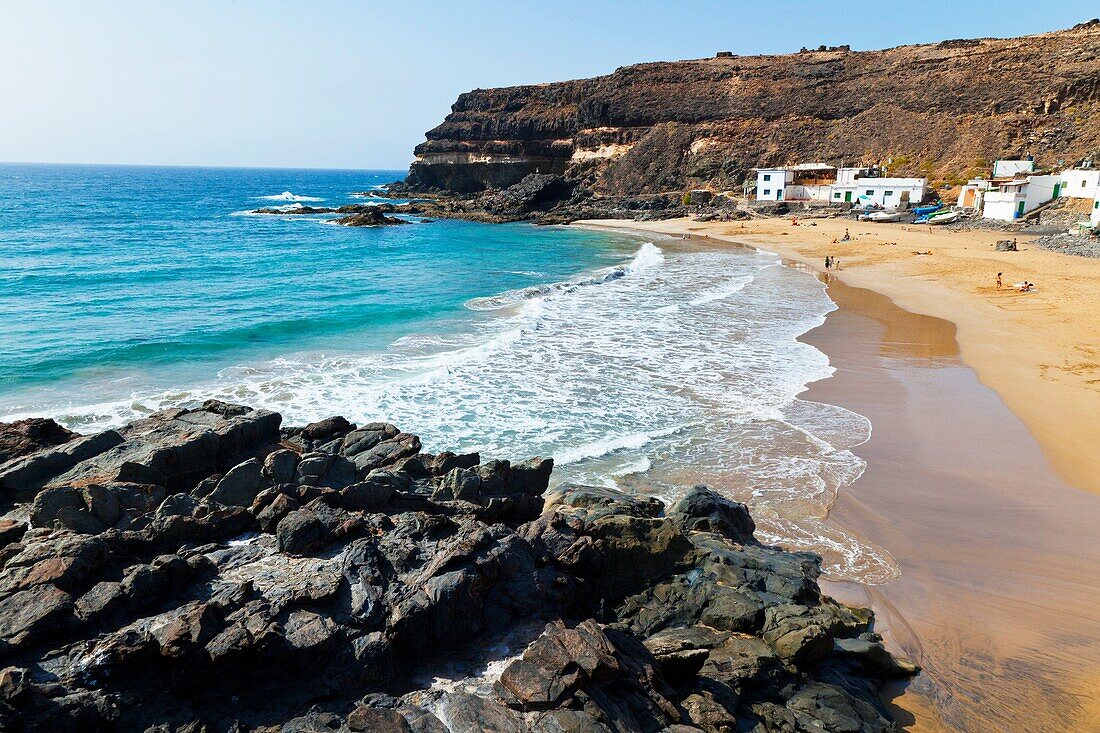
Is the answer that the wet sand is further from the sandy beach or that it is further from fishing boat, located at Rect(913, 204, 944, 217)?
fishing boat, located at Rect(913, 204, 944, 217)

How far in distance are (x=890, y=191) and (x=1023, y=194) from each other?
38.1ft

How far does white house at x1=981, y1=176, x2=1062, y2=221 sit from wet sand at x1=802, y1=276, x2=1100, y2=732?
38504 mm

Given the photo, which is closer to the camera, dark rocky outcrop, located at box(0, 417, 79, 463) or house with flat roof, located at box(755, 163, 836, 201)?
dark rocky outcrop, located at box(0, 417, 79, 463)

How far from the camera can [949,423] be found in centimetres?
1523

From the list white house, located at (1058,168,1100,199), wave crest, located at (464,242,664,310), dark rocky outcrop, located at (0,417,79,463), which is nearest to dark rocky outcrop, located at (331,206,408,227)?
wave crest, located at (464,242,664,310)

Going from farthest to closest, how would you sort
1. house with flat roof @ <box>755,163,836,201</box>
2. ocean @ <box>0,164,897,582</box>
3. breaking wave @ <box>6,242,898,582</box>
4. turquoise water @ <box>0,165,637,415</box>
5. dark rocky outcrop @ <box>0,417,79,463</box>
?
house with flat roof @ <box>755,163,836,201</box>
turquoise water @ <box>0,165,637,415</box>
ocean @ <box>0,164,897,582</box>
breaking wave @ <box>6,242,898,582</box>
dark rocky outcrop @ <box>0,417,79,463</box>

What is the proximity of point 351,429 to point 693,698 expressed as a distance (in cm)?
779

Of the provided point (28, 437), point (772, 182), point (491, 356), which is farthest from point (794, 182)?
point (28, 437)

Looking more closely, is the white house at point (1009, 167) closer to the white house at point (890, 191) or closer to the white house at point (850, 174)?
the white house at point (890, 191)

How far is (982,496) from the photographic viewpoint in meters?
11.9

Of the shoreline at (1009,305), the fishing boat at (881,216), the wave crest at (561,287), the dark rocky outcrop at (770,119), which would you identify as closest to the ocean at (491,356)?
the wave crest at (561,287)

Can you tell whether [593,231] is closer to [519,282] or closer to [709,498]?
[519,282]

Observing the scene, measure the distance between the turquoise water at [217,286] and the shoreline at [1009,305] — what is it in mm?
16051

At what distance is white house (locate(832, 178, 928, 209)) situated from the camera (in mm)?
57000
